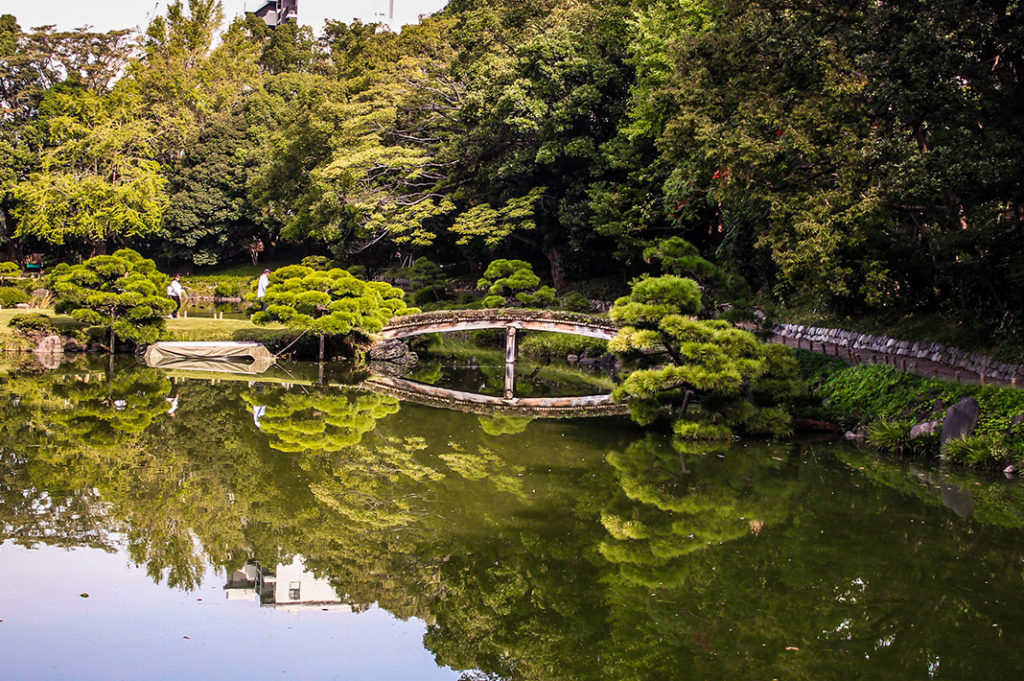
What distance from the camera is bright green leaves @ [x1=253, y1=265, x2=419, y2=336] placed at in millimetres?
18766

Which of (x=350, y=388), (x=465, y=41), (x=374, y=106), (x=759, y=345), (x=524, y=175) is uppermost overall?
(x=465, y=41)

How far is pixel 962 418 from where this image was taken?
11312 millimetres

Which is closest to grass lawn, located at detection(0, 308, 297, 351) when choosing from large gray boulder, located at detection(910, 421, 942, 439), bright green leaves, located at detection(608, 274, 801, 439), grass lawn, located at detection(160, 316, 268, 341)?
grass lawn, located at detection(160, 316, 268, 341)

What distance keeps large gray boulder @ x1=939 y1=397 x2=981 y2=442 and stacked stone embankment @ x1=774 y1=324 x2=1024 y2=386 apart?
82 cm

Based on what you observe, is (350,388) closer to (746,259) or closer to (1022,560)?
(746,259)

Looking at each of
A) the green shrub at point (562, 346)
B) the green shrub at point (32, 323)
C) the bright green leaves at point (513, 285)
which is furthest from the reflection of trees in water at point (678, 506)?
the green shrub at point (32, 323)

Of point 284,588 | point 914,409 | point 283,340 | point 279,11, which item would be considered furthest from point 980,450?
point 279,11

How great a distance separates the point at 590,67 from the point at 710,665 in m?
21.1

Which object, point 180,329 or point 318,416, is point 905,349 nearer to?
point 318,416

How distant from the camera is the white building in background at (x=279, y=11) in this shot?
69.2 m

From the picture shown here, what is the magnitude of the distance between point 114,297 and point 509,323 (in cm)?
802

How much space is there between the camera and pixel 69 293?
730 inches

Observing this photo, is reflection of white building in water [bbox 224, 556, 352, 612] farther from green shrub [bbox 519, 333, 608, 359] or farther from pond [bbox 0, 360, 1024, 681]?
green shrub [bbox 519, 333, 608, 359]

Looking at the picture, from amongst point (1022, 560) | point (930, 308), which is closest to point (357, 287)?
point (930, 308)
